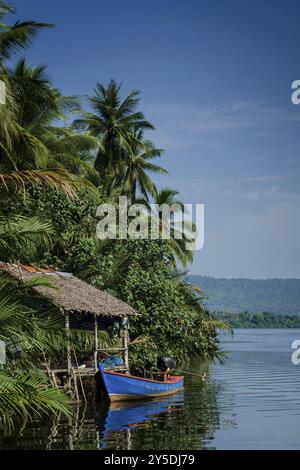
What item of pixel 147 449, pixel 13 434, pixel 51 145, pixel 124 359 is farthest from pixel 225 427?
pixel 51 145

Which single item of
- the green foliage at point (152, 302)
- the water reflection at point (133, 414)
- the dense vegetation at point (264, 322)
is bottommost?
the dense vegetation at point (264, 322)

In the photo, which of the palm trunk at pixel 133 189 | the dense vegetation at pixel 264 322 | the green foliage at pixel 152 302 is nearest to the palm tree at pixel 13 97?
the green foliage at pixel 152 302

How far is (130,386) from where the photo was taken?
23453 mm

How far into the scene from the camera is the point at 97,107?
39.1 m

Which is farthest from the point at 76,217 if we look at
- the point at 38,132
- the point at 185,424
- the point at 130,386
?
the point at 185,424

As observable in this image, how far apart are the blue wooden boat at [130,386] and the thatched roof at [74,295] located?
1.75 meters

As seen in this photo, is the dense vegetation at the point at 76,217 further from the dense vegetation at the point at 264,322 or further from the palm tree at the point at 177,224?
the dense vegetation at the point at 264,322

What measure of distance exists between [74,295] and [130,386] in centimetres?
367

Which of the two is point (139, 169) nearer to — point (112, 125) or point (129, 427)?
point (112, 125)

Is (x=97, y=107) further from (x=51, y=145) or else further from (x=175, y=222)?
(x=51, y=145)

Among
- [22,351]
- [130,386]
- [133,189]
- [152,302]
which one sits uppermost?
[133,189]

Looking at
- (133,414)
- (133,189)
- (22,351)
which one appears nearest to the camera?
(22,351)

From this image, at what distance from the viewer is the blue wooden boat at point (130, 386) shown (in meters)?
22.5

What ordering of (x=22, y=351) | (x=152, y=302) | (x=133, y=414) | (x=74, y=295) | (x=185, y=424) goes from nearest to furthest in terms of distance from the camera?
(x=22, y=351), (x=185, y=424), (x=133, y=414), (x=74, y=295), (x=152, y=302)
